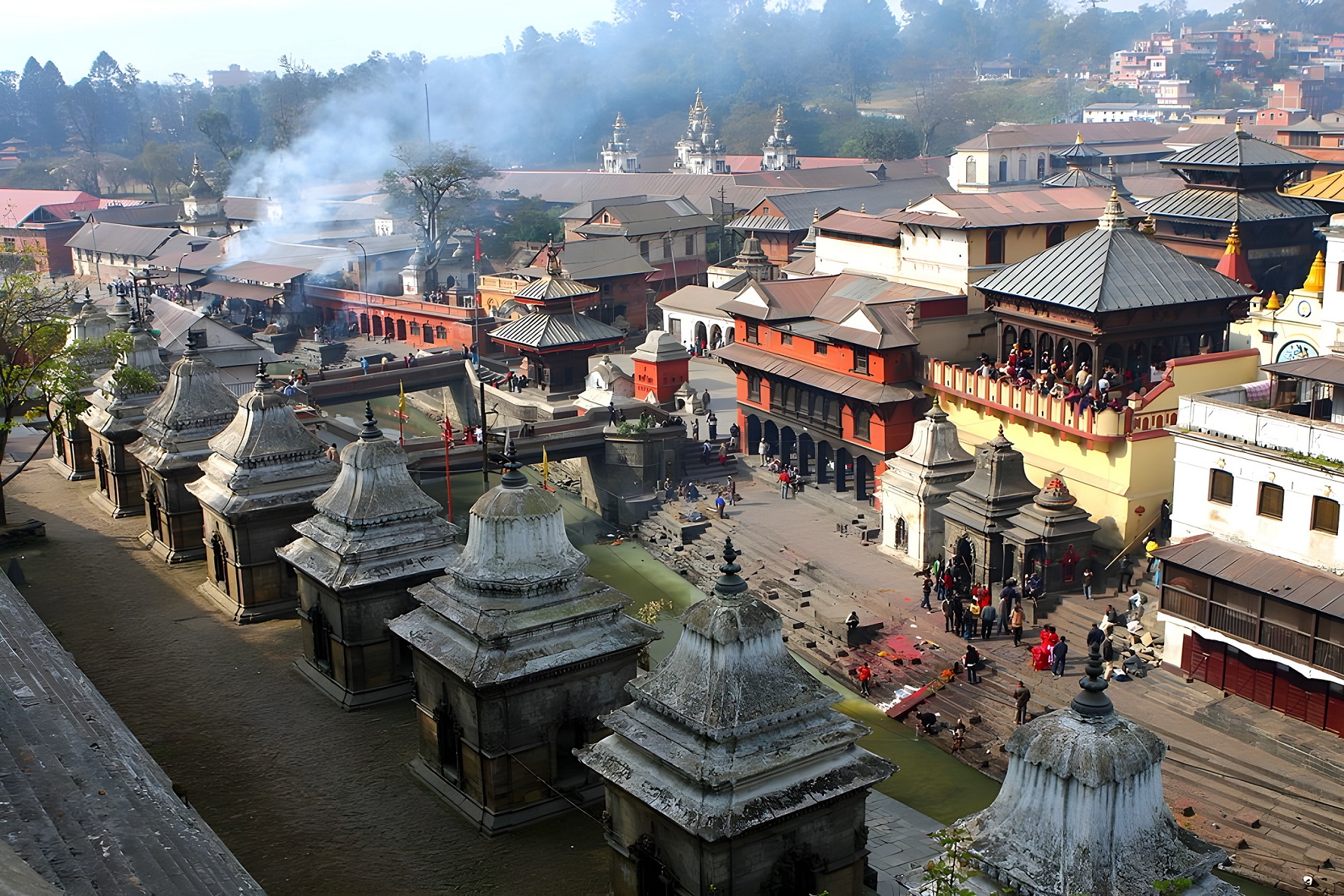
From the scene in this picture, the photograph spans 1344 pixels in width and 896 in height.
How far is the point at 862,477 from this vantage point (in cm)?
4203

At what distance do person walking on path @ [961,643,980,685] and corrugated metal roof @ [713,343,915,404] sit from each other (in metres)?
11.6

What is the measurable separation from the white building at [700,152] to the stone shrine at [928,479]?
78.1 m

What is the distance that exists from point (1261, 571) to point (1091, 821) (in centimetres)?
1648

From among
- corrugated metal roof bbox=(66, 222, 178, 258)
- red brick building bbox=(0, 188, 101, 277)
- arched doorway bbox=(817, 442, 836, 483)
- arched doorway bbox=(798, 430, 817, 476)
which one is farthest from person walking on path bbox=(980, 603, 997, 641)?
red brick building bbox=(0, 188, 101, 277)

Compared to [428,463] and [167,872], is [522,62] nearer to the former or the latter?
[428,463]

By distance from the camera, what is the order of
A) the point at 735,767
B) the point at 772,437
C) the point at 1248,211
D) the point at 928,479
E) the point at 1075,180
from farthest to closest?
the point at 1075,180
the point at 772,437
the point at 1248,211
the point at 928,479
the point at 735,767

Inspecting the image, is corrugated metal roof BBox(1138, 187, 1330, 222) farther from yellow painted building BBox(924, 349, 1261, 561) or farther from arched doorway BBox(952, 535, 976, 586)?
arched doorway BBox(952, 535, 976, 586)

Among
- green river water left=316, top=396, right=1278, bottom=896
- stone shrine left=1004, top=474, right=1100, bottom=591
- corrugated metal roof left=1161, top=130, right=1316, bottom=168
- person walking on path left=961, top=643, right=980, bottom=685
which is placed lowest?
green river water left=316, top=396, right=1278, bottom=896

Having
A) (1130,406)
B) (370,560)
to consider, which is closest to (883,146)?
(1130,406)

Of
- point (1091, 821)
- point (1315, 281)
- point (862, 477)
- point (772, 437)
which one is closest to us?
point (1091, 821)

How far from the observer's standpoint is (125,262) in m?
96.5

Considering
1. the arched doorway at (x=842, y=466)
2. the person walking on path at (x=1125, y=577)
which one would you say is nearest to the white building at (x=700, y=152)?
the arched doorway at (x=842, y=466)

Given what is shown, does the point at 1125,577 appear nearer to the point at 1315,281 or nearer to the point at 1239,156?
the point at 1315,281

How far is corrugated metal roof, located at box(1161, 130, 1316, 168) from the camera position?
4719cm
